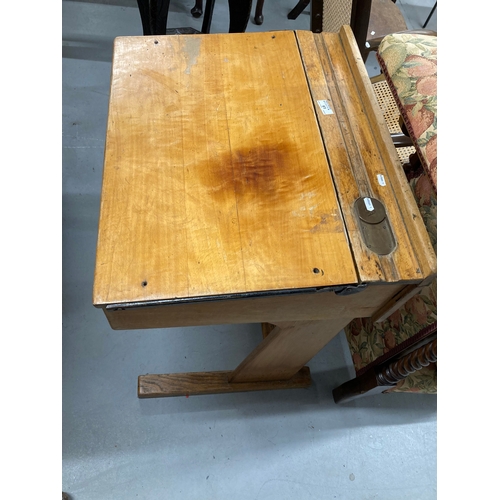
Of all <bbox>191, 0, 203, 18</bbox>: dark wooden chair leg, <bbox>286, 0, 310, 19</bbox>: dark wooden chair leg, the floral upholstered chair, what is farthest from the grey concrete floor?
<bbox>286, 0, 310, 19</bbox>: dark wooden chair leg

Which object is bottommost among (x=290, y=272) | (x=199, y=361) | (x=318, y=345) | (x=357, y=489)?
(x=357, y=489)

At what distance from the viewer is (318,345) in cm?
117

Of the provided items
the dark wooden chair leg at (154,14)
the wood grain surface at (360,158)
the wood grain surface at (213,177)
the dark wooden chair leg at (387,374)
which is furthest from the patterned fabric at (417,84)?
the dark wooden chair leg at (154,14)

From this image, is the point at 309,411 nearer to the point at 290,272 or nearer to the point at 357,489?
the point at 357,489

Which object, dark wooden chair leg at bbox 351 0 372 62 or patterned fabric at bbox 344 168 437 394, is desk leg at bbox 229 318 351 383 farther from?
dark wooden chair leg at bbox 351 0 372 62

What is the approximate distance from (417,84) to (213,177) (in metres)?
0.56

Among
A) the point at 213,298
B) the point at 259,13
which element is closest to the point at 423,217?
the point at 213,298

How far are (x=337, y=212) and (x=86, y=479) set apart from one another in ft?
3.37

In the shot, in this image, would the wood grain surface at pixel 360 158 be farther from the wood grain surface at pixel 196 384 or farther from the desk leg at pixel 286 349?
the wood grain surface at pixel 196 384

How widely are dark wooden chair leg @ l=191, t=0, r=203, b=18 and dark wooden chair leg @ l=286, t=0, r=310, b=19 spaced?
1.54ft

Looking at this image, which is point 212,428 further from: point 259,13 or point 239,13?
point 259,13

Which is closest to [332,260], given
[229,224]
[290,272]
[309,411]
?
[290,272]

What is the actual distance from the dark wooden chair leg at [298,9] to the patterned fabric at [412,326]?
1.60 m
